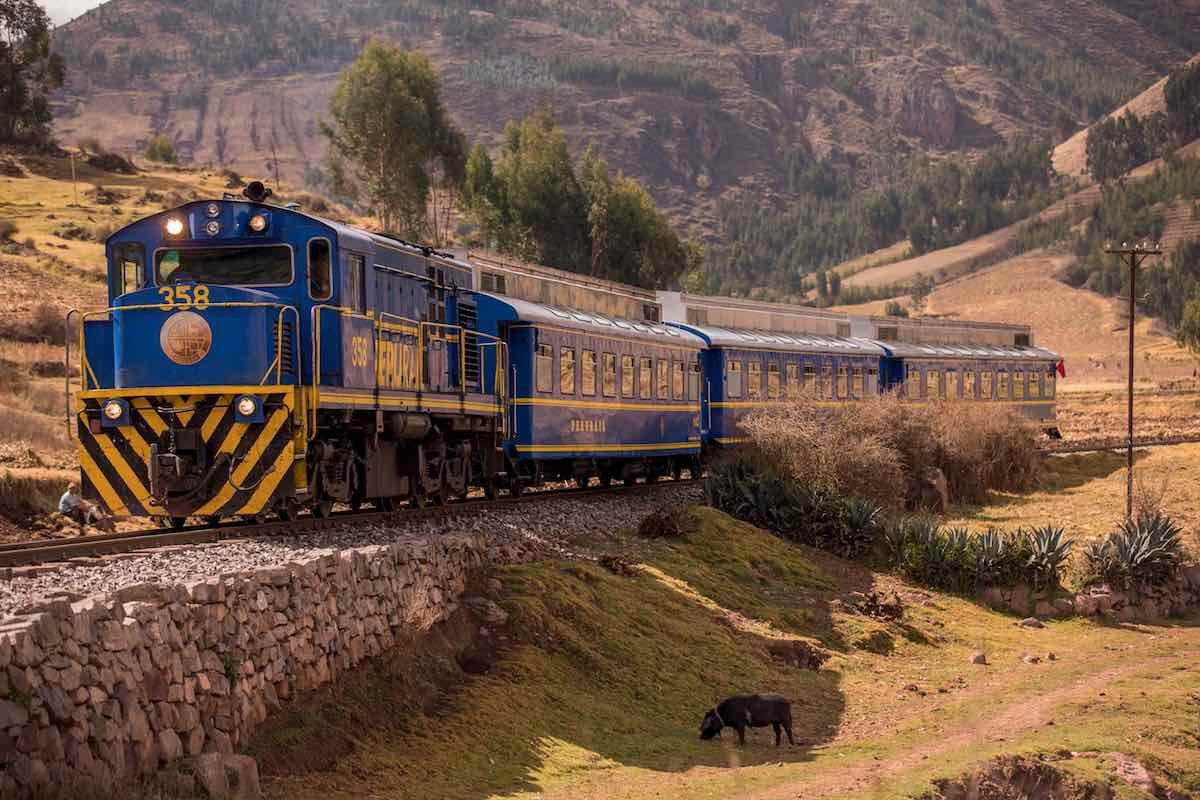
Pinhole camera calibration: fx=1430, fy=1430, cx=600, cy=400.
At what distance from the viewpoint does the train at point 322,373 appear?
17.5m

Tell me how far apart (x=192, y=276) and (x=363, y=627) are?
650cm

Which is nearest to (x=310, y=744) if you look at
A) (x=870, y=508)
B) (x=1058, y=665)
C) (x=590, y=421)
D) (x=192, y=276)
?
(x=192, y=276)

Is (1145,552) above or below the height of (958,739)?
above

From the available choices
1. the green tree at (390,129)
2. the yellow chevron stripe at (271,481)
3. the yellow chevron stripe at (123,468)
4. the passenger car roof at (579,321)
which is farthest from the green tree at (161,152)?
the yellow chevron stripe at (271,481)

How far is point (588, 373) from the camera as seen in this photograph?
30.0 meters

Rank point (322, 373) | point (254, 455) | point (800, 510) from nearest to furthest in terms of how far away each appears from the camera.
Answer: point (254, 455), point (322, 373), point (800, 510)

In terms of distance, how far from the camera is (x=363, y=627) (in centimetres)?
1447

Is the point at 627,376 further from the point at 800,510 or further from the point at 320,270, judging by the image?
the point at 320,270

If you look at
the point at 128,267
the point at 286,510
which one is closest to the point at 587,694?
the point at 286,510

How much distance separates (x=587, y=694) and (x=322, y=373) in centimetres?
542

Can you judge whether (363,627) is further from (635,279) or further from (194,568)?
(635,279)

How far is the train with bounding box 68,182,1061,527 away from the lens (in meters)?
17.5

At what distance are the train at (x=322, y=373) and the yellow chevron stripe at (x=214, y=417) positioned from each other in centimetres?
2

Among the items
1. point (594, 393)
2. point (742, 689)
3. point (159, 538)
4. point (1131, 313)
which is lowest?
point (742, 689)
